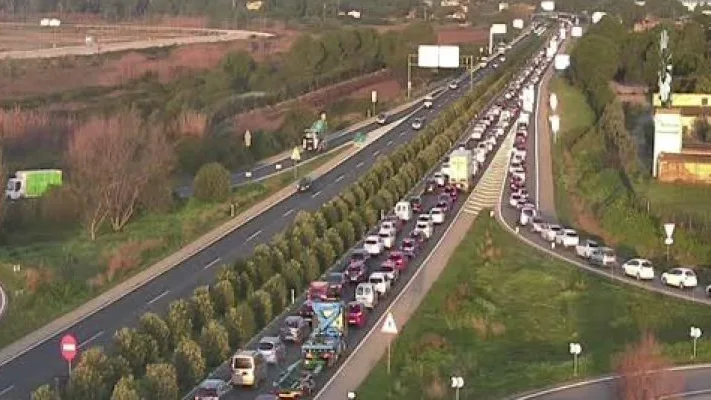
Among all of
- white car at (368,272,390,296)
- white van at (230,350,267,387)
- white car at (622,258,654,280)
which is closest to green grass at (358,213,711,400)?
white car at (622,258,654,280)

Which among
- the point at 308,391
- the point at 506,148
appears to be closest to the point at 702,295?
the point at 308,391

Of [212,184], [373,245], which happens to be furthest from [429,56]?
[373,245]

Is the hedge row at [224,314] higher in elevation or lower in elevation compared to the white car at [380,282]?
higher

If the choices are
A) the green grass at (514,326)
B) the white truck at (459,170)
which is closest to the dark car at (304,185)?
the white truck at (459,170)

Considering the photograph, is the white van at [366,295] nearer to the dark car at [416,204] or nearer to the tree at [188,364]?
the tree at [188,364]

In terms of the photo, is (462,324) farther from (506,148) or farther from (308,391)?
(506,148)

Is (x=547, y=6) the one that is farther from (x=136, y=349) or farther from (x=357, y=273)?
(x=136, y=349)
